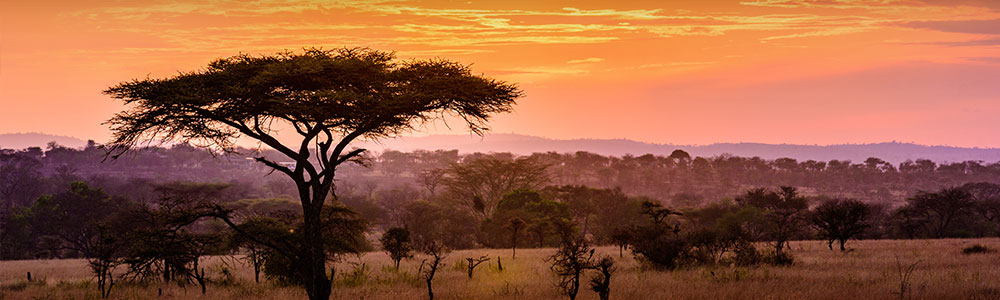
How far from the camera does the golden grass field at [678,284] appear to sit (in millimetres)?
18250

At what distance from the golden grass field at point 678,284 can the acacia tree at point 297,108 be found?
172 inches

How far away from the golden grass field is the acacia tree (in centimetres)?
436

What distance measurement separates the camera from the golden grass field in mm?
18250

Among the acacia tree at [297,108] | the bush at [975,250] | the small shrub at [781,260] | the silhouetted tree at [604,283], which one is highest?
the acacia tree at [297,108]

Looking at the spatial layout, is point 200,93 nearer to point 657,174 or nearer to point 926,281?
point 926,281

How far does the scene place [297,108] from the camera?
1706cm

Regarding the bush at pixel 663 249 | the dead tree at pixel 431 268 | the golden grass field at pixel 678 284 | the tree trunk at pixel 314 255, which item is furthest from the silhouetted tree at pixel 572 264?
the tree trunk at pixel 314 255

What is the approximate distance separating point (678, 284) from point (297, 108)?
12.1 metres

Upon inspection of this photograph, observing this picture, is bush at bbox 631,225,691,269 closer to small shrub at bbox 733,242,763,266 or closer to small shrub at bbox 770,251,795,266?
small shrub at bbox 733,242,763,266

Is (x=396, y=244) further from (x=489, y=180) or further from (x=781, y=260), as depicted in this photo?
(x=489, y=180)

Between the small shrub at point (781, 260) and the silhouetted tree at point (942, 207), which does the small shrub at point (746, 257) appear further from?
the silhouetted tree at point (942, 207)

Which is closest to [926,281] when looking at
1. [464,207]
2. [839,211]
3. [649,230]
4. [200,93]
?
[649,230]

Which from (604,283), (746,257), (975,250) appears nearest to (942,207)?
(975,250)

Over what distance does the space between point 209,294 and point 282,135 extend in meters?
7.26
